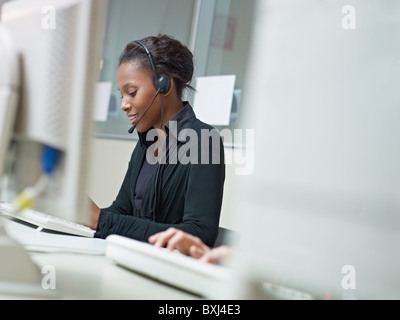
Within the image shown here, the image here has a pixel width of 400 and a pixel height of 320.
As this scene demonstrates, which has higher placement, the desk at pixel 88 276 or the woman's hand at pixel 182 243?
the woman's hand at pixel 182 243

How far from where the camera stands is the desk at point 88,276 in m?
0.64

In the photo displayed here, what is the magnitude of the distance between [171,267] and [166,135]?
0.93 metres

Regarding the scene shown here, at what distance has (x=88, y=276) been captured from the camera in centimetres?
74

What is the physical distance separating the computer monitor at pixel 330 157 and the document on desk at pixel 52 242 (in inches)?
20.8

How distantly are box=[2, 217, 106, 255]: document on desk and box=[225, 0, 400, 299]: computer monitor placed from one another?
530mm

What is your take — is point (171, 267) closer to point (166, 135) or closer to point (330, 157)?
point (330, 157)

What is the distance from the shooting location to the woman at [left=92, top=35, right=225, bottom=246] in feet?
4.83
